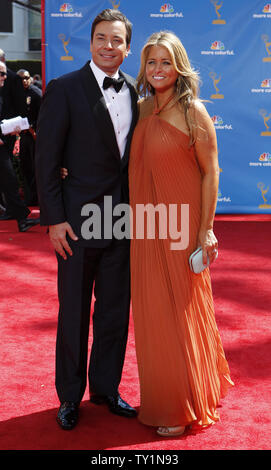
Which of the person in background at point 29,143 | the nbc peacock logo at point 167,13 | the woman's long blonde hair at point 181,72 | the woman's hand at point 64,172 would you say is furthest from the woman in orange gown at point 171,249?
the person in background at point 29,143

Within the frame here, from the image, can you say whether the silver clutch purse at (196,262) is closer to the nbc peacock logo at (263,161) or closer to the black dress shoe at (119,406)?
the black dress shoe at (119,406)

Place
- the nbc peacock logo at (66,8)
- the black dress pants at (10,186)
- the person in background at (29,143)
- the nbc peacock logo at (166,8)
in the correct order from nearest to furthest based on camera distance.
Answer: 1. the black dress pants at (10,186)
2. the nbc peacock logo at (66,8)
3. the nbc peacock logo at (166,8)
4. the person in background at (29,143)

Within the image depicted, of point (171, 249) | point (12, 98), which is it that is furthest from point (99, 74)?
point (12, 98)

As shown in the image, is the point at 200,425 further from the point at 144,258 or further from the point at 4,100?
the point at 4,100

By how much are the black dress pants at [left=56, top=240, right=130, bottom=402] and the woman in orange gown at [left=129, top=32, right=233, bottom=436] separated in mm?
115

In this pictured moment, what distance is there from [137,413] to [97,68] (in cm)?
162

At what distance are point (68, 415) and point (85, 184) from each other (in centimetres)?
106

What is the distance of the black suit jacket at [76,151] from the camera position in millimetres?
2904

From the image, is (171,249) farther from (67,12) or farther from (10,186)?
(67,12)

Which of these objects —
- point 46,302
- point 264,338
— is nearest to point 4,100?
point 46,302

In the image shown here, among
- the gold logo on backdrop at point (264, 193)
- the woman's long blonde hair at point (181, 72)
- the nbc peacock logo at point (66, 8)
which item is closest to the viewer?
the woman's long blonde hair at point (181, 72)

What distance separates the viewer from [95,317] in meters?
3.26

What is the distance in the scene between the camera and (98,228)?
3.03 metres

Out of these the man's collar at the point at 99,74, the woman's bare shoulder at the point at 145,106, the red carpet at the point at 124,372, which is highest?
the man's collar at the point at 99,74
